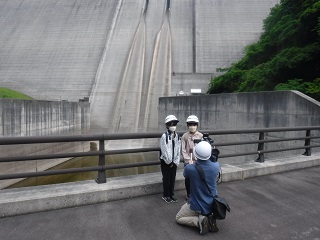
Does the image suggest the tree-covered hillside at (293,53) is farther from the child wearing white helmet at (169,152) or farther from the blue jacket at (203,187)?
the blue jacket at (203,187)

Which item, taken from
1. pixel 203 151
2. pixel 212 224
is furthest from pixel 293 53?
pixel 212 224

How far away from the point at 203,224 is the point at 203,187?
16.4 inches

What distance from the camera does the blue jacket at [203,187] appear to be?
3.00m

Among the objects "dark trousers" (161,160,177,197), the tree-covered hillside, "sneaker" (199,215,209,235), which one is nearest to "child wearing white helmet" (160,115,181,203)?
"dark trousers" (161,160,177,197)

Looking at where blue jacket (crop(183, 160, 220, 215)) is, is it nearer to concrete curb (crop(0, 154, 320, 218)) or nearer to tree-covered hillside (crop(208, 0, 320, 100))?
concrete curb (crop(0, 154, 320, 218))

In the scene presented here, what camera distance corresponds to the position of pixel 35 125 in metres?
12.1

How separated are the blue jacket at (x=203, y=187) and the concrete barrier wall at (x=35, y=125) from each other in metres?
8.97

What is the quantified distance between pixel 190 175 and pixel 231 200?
1.34 meters

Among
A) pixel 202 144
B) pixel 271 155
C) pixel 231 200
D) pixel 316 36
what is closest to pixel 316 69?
pixel 316 36

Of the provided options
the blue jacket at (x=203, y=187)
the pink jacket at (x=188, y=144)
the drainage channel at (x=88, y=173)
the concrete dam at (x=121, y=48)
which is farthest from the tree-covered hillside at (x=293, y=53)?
the concrete dam at (x=121, y=48)

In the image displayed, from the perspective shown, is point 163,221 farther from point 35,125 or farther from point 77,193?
point 35,125

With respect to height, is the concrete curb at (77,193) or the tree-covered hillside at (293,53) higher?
the tree-covered hillside at (293,53)

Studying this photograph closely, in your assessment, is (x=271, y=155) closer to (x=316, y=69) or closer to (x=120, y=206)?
(x=316, y=69)

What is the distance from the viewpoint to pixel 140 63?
27031 mm
